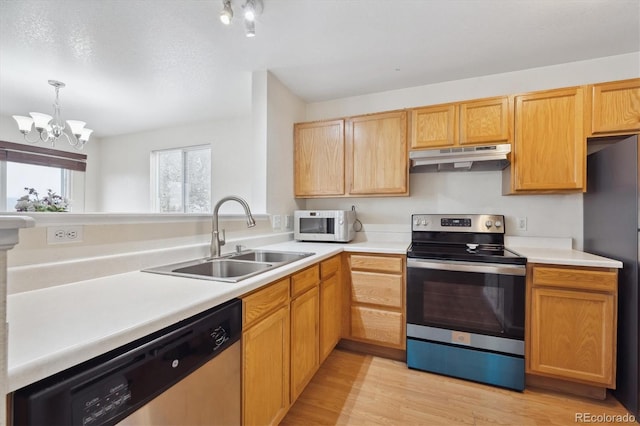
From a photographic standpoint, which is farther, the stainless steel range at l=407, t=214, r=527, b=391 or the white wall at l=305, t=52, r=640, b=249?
the white wall at l=305, t=52, r=640, b=249

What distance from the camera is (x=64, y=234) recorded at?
1161 mm

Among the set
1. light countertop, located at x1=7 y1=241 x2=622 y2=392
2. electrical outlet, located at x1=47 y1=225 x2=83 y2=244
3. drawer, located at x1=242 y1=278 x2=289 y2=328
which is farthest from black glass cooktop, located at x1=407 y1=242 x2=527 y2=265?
electrical outlet, located at x1=47 y1=225 x2=83 y2=244

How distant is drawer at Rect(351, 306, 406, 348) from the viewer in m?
2.18

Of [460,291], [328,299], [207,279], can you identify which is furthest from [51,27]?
[460,291]

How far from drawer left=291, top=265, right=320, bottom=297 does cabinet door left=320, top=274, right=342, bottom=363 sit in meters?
0.13

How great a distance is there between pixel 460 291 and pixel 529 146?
1223mm

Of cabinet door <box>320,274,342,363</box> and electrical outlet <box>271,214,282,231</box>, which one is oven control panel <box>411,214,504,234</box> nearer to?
cabinet door <box>320,274,342,363</box>

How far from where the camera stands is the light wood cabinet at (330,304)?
1947 millimetres

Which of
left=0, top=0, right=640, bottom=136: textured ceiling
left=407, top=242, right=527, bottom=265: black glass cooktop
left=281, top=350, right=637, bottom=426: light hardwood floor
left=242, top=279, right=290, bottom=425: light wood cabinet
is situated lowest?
left=281, top=350, right=637, bottom=426: light hardwood floor

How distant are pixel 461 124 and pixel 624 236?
127 cm

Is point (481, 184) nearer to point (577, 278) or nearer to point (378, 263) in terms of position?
point (577, 278)

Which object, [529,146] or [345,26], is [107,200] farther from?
[529,146]

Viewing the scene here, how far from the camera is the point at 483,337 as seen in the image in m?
1.92

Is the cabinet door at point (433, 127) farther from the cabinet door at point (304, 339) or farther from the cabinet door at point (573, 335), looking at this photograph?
the cabinet door at point (304, 339)
